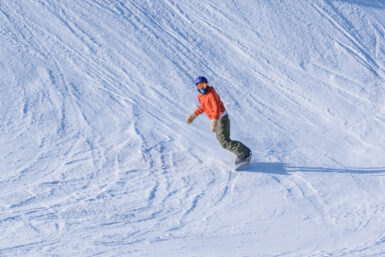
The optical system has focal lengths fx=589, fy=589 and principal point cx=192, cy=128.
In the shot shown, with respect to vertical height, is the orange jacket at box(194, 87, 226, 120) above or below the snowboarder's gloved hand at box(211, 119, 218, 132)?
above

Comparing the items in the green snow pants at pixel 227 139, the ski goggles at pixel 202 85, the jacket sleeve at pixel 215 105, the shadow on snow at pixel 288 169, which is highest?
the ski goggles at pixel 202 85

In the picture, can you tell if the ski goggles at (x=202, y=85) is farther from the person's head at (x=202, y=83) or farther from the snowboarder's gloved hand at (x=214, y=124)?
the snowboarder's gloved hand at (x=214, y=124)

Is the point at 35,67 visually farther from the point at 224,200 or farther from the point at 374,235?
the point at 374,235

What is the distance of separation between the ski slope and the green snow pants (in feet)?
0.99

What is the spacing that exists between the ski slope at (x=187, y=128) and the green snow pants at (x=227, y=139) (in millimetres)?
302

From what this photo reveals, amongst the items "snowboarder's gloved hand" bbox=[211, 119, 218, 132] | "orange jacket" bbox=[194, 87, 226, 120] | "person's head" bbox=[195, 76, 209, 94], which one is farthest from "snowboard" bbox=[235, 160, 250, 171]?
"person's head" bbox=[195, 76, 209, 94]

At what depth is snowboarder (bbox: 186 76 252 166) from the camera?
7.82 meters

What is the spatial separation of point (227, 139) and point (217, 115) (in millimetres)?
400

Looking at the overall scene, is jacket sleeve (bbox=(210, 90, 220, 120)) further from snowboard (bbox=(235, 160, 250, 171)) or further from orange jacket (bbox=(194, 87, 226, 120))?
snowboard (bbox=(235, 160, 250, 171))

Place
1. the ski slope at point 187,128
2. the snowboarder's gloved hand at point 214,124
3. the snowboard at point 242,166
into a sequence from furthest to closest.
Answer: the snowboard at point 242,166 → the snowboarder's gloved hand at point 214,124 → the ski slope at point 187,128

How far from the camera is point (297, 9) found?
12555 mm

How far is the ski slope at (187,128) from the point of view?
22.2ft

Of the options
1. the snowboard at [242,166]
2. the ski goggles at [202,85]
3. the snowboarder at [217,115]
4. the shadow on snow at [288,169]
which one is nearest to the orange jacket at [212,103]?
the snowboarder at [217,115]

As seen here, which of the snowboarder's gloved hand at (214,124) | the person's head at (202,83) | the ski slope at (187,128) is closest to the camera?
the ski slope at (187,128)
